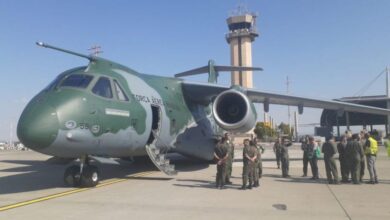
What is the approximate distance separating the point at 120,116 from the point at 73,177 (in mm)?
2059

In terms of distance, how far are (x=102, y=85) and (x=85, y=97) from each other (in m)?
0.91

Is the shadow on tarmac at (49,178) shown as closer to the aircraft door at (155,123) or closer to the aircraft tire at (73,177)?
the aircraft tire at (73,177)

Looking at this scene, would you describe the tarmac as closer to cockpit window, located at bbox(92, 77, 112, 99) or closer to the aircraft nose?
the aircraft nose

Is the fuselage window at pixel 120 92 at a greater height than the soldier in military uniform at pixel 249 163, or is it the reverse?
the fuselage window at pixel 120 92

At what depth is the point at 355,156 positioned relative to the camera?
40.2ft

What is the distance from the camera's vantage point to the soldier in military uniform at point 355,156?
1227 centimetres

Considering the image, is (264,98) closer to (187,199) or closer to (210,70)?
(210,70)

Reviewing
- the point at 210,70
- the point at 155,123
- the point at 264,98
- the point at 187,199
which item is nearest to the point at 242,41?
the point at 210,70

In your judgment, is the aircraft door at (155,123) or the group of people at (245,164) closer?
the group of people at (245,164)

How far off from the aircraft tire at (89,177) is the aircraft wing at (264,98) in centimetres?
634

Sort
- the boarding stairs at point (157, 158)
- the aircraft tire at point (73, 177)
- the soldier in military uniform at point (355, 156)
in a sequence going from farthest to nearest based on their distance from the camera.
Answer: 1. the boarding stairs at point (157, 158)
2. the soldier in military uniform at point (355, 156)
3. the aircraft tire at point (73, 177)

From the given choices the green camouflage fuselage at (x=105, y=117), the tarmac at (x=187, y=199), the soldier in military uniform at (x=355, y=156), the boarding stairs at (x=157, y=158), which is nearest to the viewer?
the tarmac at (x=187, y=199)

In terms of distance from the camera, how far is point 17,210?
808cm

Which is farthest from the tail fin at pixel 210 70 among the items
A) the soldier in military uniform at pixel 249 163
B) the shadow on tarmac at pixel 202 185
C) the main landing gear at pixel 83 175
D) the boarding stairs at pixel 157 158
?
the main landing gear at pixel 83 175
